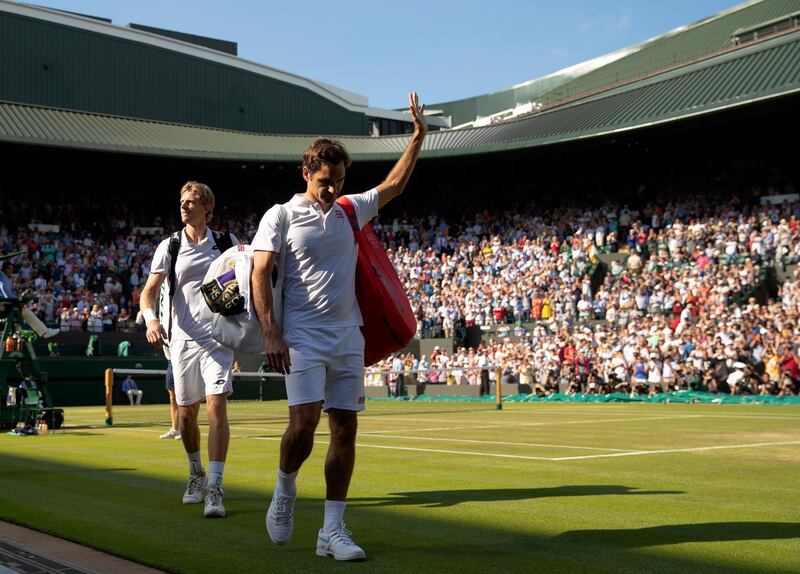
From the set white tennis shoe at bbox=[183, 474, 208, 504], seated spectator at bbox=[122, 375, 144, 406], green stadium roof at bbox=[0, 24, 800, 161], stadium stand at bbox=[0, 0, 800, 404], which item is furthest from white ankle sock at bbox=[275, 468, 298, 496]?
green stadium roof at bbox=[0, 24, 800, 161]

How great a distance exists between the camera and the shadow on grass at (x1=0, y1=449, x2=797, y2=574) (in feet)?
17.2

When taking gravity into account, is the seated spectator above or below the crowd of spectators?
below

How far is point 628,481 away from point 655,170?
34.1 m

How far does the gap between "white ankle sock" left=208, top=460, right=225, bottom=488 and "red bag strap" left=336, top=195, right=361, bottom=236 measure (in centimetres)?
230

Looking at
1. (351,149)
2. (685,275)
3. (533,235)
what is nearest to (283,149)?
(351,149)

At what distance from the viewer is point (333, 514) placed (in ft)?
18.5

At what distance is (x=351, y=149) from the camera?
49.2m

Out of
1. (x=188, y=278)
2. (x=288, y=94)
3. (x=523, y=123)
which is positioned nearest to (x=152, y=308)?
(x=188, y=278)

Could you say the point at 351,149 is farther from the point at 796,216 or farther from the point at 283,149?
the point at 796,216

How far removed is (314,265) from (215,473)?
2.18 m

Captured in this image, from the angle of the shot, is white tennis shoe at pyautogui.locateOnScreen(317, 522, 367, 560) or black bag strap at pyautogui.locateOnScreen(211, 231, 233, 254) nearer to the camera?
white tennis shoe at pyautogui.locateOnScreen(317, 522, 367, 560)

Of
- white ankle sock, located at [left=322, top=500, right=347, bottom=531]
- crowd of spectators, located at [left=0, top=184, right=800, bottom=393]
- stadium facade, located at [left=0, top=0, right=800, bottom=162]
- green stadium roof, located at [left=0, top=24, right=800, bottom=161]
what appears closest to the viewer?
white ankle sock, located at [left=322, top=500, right=347, bottom=531]

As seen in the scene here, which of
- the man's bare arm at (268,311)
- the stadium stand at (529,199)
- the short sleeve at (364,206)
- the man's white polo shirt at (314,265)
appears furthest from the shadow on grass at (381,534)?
the stadium stand at (529,199)

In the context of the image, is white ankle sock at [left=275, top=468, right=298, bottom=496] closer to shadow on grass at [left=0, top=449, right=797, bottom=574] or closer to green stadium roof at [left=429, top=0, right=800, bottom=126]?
shadow on grass at [left=0, top=449, right=797, bottom=574]
